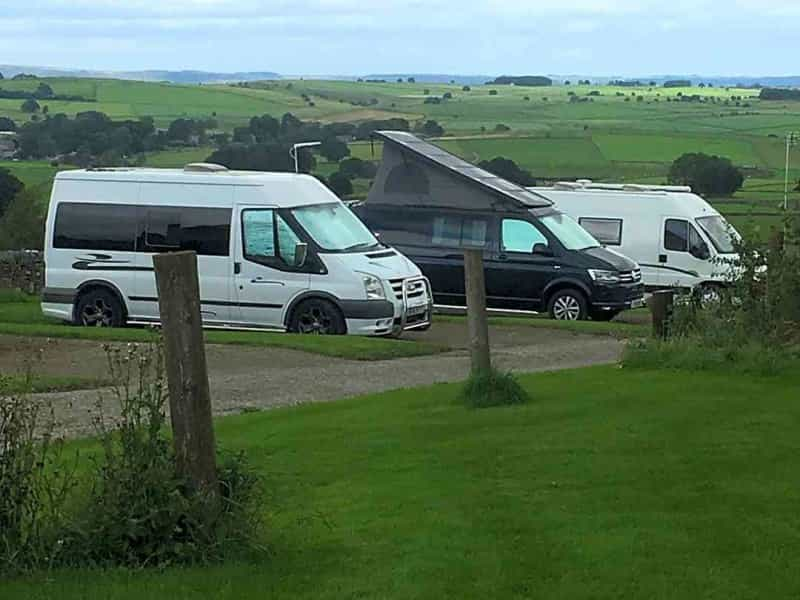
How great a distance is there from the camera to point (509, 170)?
35.3 m

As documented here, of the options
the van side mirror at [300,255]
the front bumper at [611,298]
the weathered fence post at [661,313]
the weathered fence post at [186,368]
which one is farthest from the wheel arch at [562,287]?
the weathered fence post at [186,368]

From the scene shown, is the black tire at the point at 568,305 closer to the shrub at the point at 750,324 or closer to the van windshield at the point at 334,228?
the van windshield at the point at 334,228

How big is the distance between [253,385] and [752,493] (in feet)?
27.1

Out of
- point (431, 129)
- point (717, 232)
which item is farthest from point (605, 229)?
point (431, 129)

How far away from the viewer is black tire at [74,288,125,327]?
22031 mm

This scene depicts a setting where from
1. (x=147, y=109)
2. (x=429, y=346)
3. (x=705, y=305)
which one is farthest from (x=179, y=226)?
(x=147, y=109)

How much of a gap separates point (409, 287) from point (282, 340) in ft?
8.61

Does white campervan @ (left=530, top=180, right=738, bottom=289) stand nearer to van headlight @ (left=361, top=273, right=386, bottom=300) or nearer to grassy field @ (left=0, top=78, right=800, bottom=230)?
grassy field @ (left=0, top=78, right=800, bottom=230)

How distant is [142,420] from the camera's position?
6.91 m

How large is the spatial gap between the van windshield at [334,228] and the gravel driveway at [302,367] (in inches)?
65.9

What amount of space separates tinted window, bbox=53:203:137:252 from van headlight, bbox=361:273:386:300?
3.57m

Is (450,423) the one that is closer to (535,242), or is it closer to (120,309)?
(120,309)

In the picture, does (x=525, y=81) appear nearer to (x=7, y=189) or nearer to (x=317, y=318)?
(x=7, y=189)

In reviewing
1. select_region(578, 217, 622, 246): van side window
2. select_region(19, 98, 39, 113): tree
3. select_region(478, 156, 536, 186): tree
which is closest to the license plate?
select_region(578, 217, 622, 246): van side window
